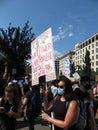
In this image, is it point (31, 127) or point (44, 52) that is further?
point (31, 127)

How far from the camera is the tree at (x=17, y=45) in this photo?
3745cm

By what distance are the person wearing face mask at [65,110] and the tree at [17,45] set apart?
1229 inches

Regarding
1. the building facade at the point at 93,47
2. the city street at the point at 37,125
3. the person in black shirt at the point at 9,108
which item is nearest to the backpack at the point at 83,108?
the person in black shirt at the point at 9,108

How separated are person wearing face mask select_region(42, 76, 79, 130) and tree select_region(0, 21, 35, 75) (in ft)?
102

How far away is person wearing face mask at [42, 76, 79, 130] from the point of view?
4.13m

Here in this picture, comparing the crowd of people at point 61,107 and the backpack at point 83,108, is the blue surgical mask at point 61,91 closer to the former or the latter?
the crowd of people at point 61,107

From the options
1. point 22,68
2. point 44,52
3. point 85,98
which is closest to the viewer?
point 85,98

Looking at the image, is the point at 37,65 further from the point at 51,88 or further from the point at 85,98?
the point at 51,88

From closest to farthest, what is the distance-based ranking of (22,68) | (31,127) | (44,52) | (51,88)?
(44,52)
(31,127)
(51,88)
(22,68)

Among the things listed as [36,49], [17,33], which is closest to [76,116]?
[36,49]

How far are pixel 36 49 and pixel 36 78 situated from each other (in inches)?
21.7

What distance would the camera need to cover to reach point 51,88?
11.4 metres

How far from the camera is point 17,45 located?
40375 mm

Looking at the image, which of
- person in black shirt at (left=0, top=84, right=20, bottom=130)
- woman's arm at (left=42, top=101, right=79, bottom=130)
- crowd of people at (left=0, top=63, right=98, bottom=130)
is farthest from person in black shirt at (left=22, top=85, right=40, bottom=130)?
woman's arm at (left=42, top=101, right=79, bottom=130)
